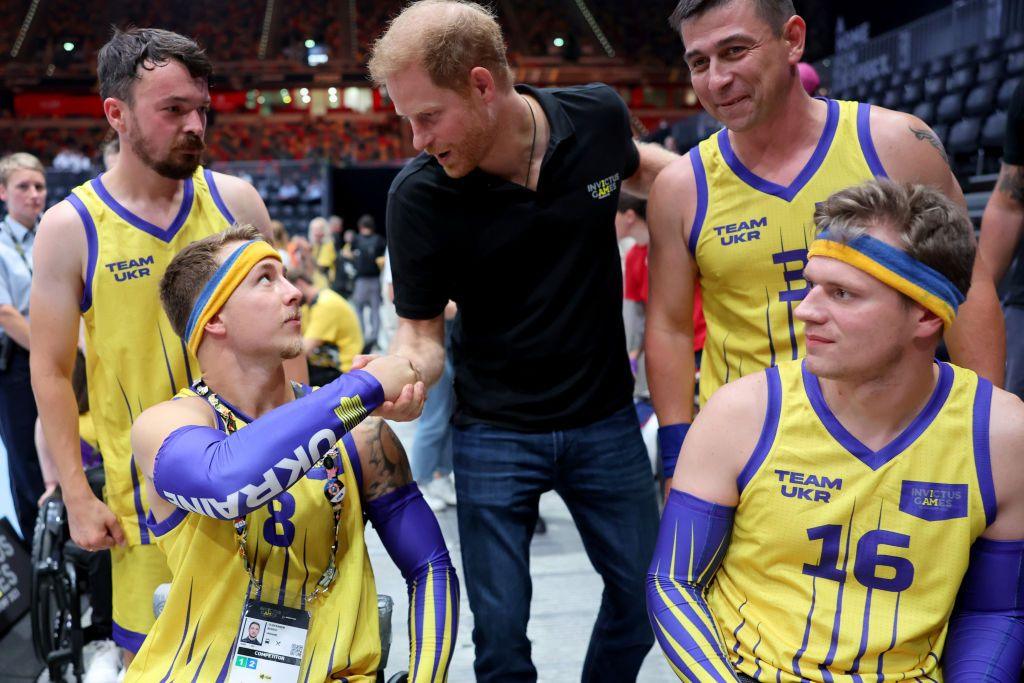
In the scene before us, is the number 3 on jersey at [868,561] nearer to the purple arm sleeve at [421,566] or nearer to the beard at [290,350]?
the purple arm sleeve at [421,566]

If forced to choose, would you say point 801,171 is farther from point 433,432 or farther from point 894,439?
point 433,432

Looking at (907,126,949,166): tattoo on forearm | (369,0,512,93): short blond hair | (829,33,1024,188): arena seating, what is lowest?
(907,126,949,166): tattoo on forearm

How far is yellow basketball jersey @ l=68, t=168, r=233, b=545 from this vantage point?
2.41 metres

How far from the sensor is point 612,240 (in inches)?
94.3

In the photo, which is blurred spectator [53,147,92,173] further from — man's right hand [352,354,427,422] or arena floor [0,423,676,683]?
man's right hand [352,354,427,422]

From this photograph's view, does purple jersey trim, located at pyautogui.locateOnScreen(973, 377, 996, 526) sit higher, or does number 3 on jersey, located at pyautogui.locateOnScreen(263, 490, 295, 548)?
purple jersey trim, located at pyautogui.locateOnScreen(973, 377, 996, 526)

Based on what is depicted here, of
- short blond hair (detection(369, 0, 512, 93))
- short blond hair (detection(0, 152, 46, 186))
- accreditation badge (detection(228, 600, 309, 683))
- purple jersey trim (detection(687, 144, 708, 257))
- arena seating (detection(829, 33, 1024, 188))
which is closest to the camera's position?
accreditation badge (detection(228, 600, 309, 683))

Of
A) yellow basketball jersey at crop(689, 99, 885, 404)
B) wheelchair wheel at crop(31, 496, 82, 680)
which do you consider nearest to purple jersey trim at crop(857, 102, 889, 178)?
yellow basketball jersey at crop(689, 99, 885, 404)

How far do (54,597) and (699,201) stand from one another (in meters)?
2.45

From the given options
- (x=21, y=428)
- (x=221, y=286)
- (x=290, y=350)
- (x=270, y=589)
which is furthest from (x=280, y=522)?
(x=21, y=428)

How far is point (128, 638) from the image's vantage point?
2.56 m

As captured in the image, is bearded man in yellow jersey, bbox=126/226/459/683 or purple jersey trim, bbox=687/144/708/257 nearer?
bearded man in yellow jersey, bbox=126/226/459/683

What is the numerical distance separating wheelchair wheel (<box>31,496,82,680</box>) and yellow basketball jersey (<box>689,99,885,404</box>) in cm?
224

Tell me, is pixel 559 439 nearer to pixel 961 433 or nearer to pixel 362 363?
pixel 362 363
